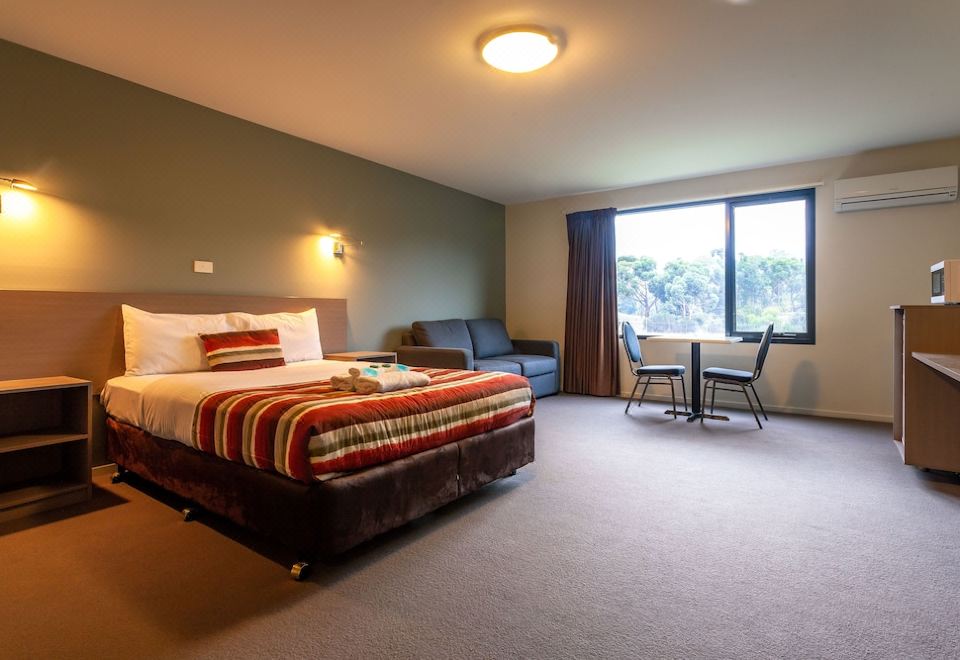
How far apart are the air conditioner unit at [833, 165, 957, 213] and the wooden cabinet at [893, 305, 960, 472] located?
6.48 feet

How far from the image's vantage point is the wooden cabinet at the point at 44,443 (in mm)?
2531

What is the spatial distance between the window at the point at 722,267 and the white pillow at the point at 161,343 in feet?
14.9

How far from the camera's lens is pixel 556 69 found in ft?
10.2

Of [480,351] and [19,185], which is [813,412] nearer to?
[480,351]

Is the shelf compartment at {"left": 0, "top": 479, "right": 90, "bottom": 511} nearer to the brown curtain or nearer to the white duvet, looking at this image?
the white duvet

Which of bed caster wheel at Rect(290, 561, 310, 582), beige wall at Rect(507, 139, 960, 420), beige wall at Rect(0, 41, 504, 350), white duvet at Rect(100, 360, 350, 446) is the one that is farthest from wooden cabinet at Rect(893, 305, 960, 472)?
beige wall at Rect(0, 41, 504, 350)

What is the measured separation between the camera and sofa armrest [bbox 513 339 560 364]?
612 cm

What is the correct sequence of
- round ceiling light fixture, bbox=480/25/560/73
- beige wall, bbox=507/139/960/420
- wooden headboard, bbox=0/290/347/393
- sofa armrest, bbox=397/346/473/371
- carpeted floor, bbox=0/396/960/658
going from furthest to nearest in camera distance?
sofa armrest, bbox=397/346/473/371 → beige wall, bbox=507/139/960/420 → wooden headboard, bbox=0/290/347/393 → round ceiling light fixture, bbox=480/25/560/73 → carpeted floor, bbox=0/396/960/658

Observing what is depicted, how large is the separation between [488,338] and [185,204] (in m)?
3.45

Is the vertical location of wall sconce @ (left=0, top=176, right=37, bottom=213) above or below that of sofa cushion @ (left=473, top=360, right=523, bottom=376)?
above

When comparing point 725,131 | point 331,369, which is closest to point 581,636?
point 331,369

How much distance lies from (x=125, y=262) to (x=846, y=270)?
594cm

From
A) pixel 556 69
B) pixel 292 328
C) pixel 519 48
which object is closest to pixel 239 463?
pixel 292 328

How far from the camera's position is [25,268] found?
9.43 ft
